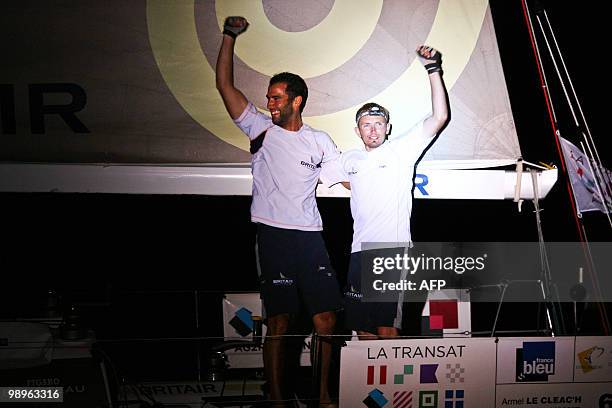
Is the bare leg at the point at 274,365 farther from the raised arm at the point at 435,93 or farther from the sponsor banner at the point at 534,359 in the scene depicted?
the raised arm at the point at 435,93

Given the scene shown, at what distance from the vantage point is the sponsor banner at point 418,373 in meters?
2.71

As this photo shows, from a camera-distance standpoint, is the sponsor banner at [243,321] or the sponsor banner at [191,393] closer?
the sponsor banner at [191,393]

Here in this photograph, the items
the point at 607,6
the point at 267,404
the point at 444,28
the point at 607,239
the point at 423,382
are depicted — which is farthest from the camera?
the point at 607,239

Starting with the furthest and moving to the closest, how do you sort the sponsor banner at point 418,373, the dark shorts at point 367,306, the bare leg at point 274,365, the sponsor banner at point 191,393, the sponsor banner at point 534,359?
the dark shorts at point 367,306, the bare leg at point 274,365, the sponsor banner at point 191,393, the sponsor banner at point 534,359, the sponsor banner at point 418,373

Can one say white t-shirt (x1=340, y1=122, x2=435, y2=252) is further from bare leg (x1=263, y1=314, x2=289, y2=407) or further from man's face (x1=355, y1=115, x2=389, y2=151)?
bare leg (x1=263, y1=314, x2=289, y2=407)

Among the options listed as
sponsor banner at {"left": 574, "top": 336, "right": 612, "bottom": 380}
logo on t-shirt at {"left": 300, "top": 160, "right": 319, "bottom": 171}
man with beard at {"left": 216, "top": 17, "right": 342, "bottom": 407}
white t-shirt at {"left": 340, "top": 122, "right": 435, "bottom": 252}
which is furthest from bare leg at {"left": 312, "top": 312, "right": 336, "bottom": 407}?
sponsor banner at {"left": 574, "top": 336, "right": 612, "bottom": 380}

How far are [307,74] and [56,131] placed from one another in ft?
4.57

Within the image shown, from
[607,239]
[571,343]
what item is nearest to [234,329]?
[571,343]

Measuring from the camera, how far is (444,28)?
3.38 meters

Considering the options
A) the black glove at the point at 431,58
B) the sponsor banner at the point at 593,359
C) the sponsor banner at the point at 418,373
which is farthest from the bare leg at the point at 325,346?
the black glove at the point at 431,58

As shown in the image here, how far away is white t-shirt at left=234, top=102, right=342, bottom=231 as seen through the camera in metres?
3.29

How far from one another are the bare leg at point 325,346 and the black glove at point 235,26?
1.60 m

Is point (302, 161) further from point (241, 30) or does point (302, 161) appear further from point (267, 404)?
point (267, 404)

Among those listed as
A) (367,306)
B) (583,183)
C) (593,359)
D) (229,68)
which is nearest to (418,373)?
(367,306)
